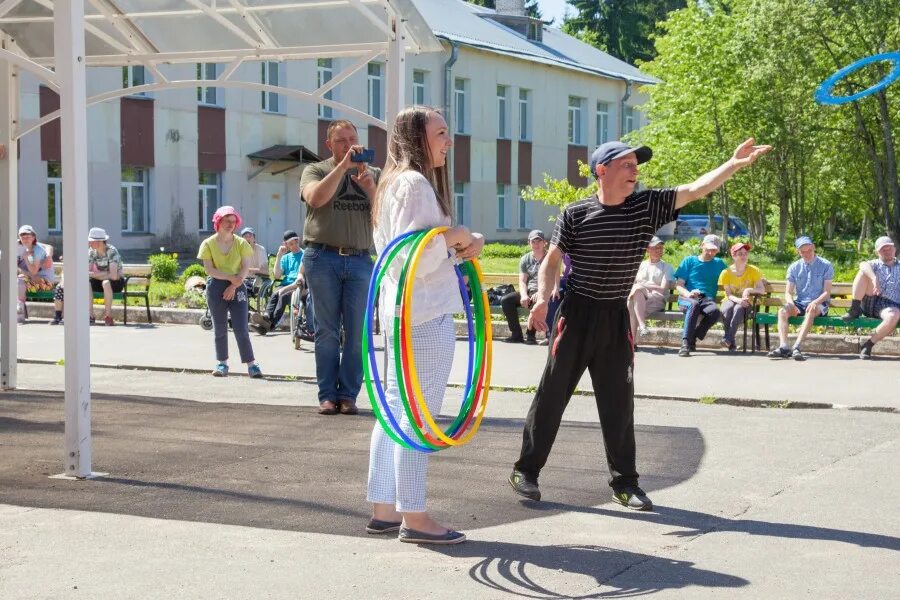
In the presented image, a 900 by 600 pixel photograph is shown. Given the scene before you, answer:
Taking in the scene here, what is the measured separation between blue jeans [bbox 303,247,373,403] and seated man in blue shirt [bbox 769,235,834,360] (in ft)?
22.9

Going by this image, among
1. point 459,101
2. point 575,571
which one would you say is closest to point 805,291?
point 575,571

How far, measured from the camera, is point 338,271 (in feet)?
33.1

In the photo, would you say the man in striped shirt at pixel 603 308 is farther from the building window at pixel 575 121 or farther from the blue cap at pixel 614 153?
the building window at pixel 575 121

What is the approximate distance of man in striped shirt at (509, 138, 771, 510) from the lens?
22.4 ft

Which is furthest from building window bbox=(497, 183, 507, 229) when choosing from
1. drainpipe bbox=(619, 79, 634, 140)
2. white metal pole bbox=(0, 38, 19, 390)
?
white metal pole bbox=(0, 38, 19, 390)

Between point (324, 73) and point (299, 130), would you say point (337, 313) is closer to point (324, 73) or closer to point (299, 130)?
point (299, 130)

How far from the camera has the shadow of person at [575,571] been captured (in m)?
5.28

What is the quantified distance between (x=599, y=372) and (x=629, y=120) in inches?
2126

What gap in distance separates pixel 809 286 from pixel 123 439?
32.1 feet

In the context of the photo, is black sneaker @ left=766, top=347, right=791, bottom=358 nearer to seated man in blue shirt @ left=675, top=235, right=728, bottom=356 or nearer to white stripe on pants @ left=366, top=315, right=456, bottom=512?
seated man in blue shirt @ left=675, top=235, right=728, bottom=356

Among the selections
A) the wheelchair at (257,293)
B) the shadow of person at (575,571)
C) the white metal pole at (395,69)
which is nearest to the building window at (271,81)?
the wheelchair at (257,293)

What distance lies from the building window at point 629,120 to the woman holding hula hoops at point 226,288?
46415mm

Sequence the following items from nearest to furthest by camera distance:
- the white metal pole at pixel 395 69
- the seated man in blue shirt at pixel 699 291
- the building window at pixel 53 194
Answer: the white metal pole at pixel 395 69
the seated man in blue shirt at pixel 699 291
the building window at pixel 53 194

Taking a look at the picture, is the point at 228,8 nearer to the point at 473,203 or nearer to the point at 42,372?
the point at 42,372
